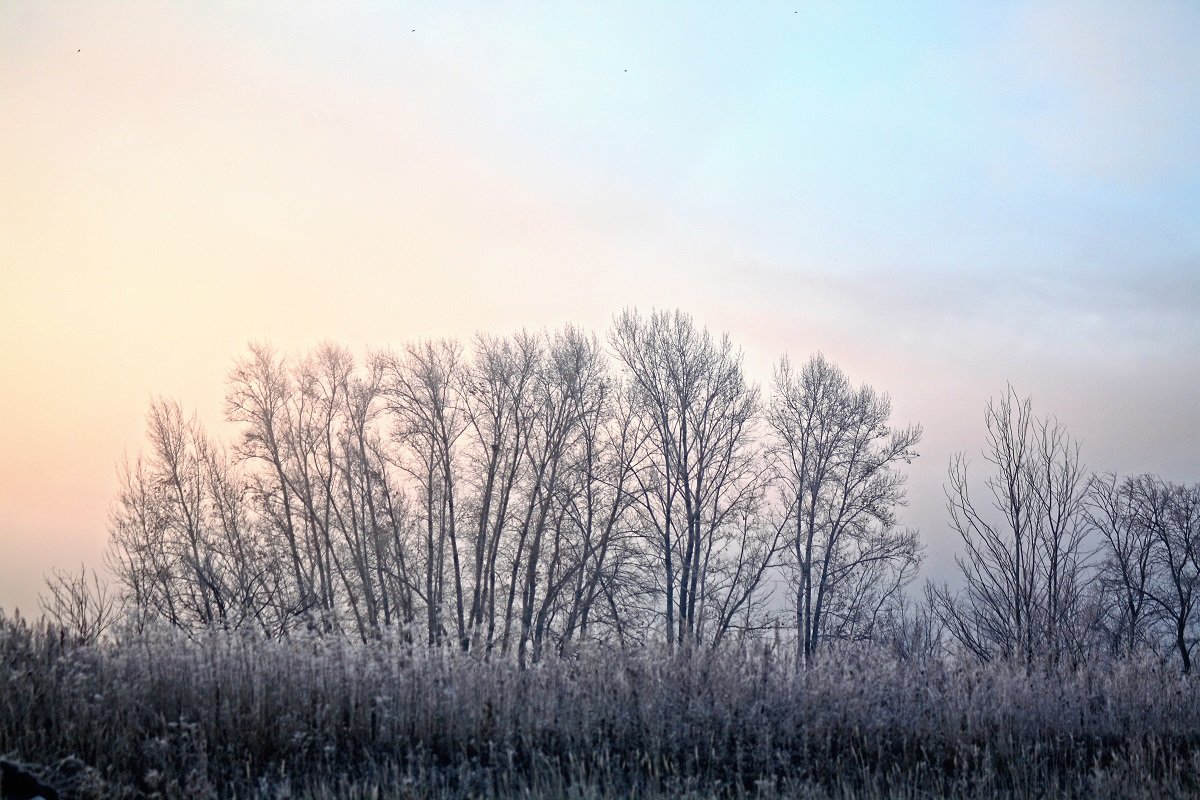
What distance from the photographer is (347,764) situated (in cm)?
829

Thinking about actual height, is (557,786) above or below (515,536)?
below

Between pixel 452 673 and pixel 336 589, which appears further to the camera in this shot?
pixel 336 589

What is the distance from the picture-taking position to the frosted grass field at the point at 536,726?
788cm

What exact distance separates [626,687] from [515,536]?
98.1 ft

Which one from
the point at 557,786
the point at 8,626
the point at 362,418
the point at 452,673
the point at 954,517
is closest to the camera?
the point at 557,786

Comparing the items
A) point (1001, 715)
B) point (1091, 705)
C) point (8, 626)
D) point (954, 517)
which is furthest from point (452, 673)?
point (954, 517)

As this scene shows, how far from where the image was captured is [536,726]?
30.0 ft

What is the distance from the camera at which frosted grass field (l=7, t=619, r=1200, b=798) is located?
788 cm

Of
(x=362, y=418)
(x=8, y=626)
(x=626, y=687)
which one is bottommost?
(x=626, y=687)

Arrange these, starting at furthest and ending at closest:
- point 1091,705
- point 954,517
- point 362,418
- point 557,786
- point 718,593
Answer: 1. point 362,418
2. point 718,593
3. point 954,517
4. point 1091,705
5. point 557,786

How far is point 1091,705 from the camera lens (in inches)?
448

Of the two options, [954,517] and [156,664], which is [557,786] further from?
[954,517]

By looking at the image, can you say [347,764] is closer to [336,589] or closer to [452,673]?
[452,673]

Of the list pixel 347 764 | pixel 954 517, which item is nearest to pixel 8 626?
pixel 347 764
